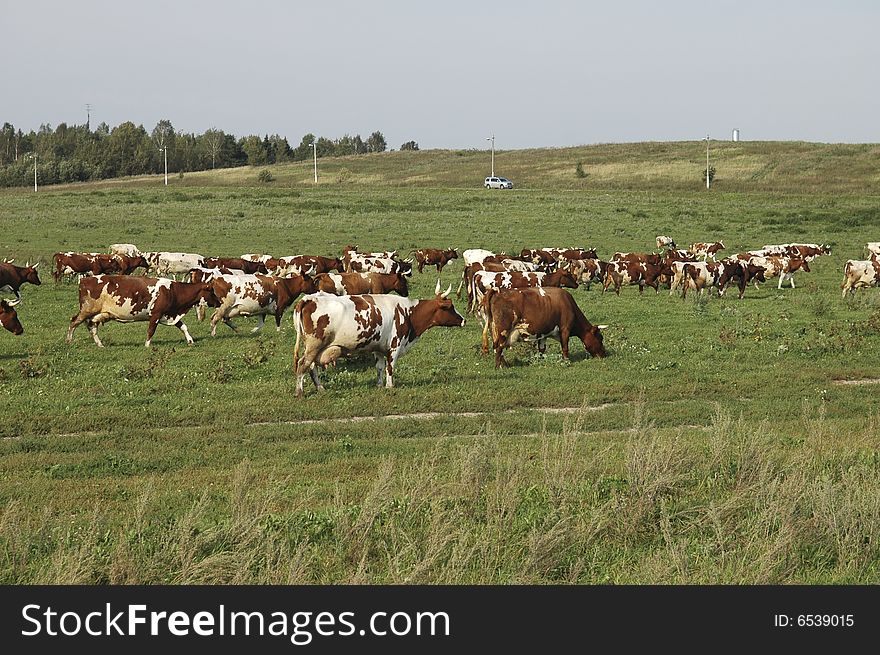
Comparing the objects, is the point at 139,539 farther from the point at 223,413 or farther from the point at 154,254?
the point at 154,254

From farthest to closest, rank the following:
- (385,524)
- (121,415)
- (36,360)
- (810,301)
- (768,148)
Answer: (768,148) < (810,301) < (36,360) < (121,415) < (385,524)

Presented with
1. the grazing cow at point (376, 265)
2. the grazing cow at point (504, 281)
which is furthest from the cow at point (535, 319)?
the grazing cow at point (376, 265)

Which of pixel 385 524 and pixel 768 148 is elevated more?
pixel 768 148

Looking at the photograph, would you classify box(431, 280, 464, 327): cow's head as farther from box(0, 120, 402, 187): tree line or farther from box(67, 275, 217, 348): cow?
box(0, 120, 402, 187): tree line

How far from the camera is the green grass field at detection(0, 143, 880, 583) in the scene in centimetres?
794

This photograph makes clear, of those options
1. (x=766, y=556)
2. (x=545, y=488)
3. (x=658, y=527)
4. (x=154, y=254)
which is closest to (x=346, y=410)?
(x=545, y=488)

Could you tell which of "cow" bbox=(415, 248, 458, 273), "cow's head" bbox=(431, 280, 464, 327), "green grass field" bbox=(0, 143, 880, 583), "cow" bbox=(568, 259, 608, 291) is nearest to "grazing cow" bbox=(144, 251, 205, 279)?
"green grass field" bbox=(0, 143, 880, 583)

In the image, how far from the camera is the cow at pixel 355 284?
26.0 metres

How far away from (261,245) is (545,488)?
4096 centimetres

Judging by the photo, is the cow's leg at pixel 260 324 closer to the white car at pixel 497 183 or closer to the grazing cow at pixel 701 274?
the grazing cow at pixel 701 274

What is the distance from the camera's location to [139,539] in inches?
315

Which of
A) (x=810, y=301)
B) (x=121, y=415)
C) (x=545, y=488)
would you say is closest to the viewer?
(x=545, y=488)

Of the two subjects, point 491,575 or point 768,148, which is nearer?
point 491,575

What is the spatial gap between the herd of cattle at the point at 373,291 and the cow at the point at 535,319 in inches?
0.7
